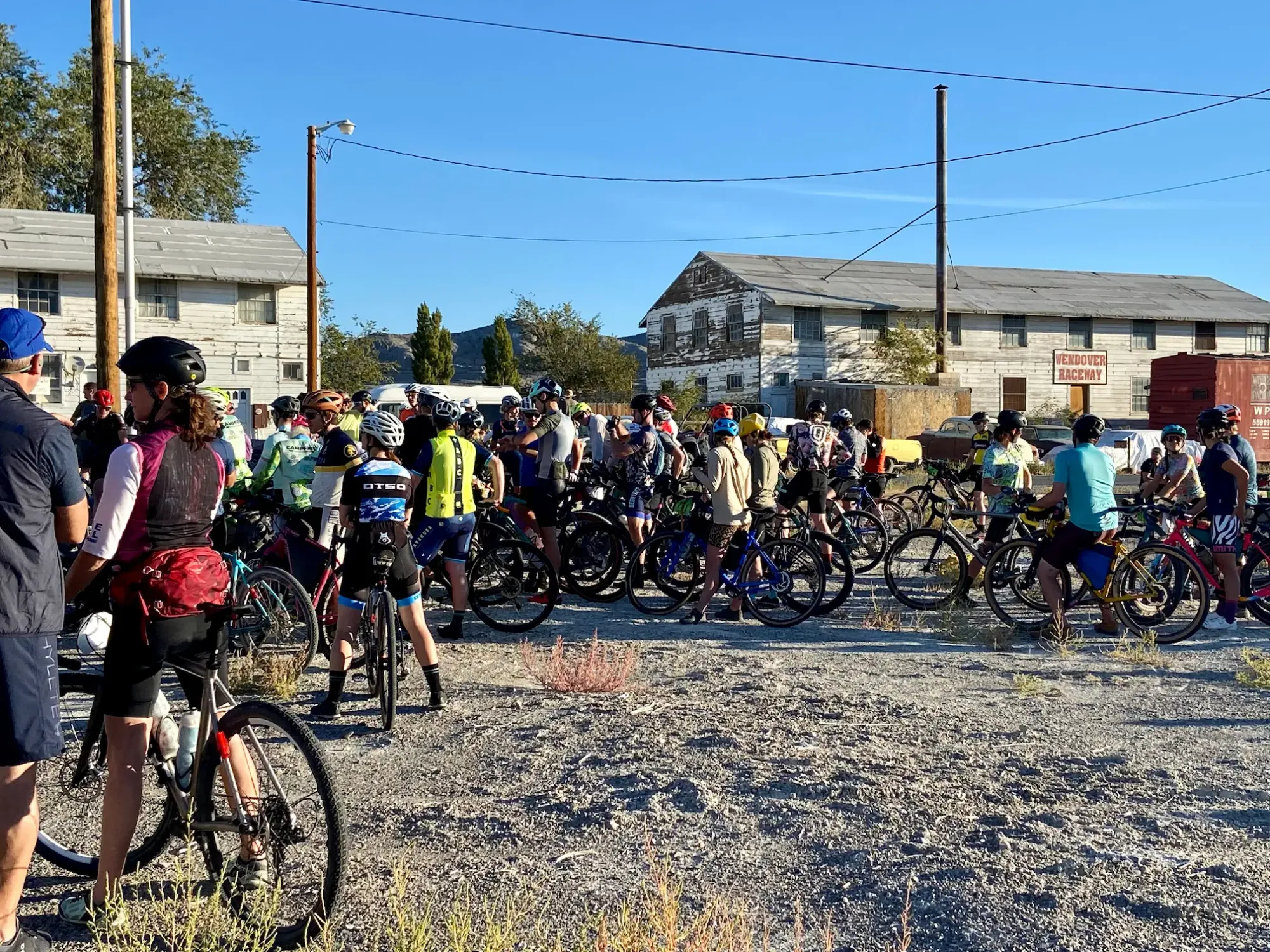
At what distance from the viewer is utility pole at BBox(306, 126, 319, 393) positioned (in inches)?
1130

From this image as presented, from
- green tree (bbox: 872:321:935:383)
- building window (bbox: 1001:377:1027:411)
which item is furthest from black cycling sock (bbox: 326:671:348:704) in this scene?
building window (bbox: 1001:377:1027:411)

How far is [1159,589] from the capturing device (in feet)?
30.5

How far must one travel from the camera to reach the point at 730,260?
47.7 meters

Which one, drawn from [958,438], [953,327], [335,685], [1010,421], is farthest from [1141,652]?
[953,327]

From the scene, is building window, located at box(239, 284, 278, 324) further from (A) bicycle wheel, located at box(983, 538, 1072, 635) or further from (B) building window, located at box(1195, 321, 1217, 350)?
(B) building window, located at box(1195, 321, 1217, 350)

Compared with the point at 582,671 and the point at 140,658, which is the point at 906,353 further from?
the point at 140,658

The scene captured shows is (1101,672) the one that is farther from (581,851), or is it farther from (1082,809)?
(581,851)

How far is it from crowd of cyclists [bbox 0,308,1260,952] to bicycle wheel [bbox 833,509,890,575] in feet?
0.20

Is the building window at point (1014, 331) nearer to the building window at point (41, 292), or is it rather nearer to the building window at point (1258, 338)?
the building window at point (1258, 338)

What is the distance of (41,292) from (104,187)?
22.1 metres

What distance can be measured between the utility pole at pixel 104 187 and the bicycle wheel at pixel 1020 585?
1157 centimetres

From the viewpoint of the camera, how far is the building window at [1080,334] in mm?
47812

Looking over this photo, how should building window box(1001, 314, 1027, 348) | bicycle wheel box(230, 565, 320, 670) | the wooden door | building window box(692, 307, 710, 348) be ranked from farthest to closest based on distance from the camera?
the wooden door → building window box(692, 307, 710, 348) → building window box(1001, 314, 1027, 348) → bicycle wheel box(230, 565, 320, 670)

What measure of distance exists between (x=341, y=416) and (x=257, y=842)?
733cm
